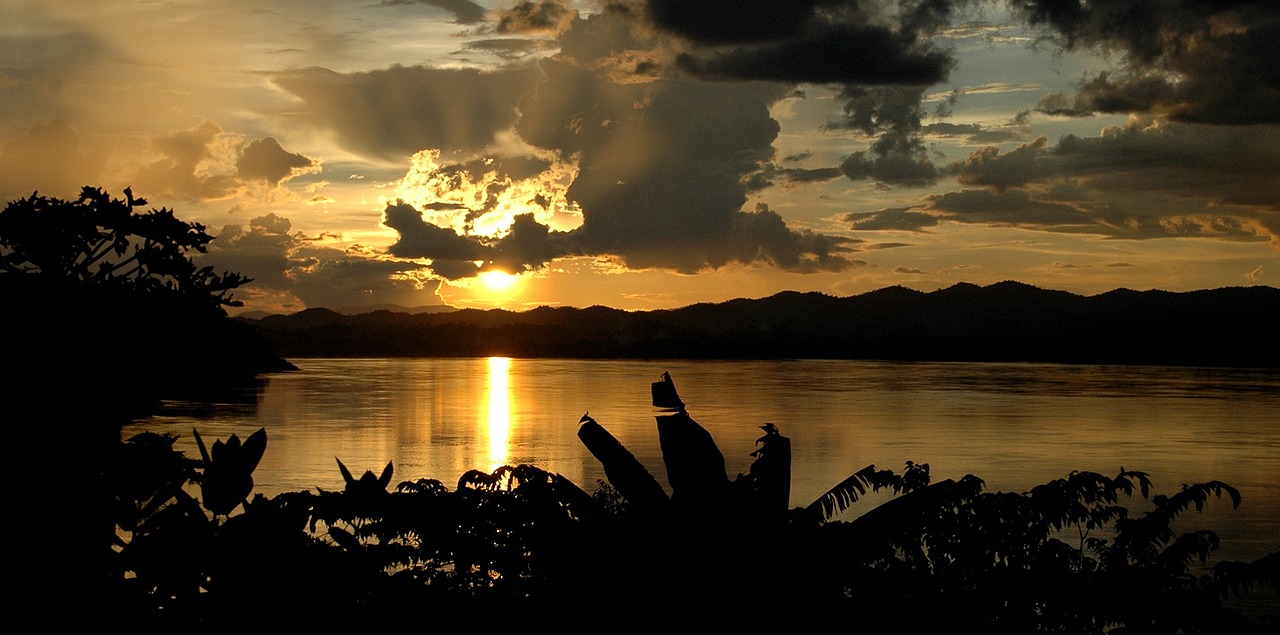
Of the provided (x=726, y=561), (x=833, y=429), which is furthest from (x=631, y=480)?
(x=833, y=429)

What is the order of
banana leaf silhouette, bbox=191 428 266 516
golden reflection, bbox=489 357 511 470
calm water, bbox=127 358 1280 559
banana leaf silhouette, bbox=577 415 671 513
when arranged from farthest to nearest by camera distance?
1. golden reflection, bbox=489 357 511 470
2. calm water, bbox=127 358 1280 559
3. banana leaf silhouette, bbox=577 415 671 513
4. banana leaf silhouette, bbox=191 428 266 516

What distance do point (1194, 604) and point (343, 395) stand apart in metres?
110

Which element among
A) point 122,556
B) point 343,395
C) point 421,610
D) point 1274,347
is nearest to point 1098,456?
point 421,610

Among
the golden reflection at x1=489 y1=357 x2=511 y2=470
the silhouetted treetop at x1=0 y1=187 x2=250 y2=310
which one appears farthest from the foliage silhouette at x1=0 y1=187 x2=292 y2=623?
the golden reflection at x1=489 y1=357 x2=511 y2=470

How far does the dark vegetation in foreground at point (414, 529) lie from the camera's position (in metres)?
3.93

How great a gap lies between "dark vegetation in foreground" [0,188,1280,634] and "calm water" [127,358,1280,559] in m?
23.9

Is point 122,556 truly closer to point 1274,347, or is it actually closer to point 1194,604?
point 1194,604

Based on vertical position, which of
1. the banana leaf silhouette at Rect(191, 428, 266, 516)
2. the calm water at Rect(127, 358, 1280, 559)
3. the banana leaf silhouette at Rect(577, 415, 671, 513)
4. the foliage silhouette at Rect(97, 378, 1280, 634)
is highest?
the banana leaf silhouette at Rect(191, 428, 266, 516)

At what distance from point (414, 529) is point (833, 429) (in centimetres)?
6679

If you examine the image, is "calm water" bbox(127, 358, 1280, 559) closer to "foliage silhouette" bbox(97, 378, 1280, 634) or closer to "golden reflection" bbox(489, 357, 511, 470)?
"golden reflection" bbox(489, 357, 511, 470)

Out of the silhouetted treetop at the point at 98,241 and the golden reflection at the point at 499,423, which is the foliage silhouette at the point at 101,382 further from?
the golden reflection at the point at 499,423

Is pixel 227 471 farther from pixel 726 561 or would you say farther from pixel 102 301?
pixel 726 561

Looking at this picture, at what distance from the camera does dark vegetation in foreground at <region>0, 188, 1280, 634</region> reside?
3932 mm

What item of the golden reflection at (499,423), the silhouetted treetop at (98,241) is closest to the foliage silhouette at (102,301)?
the silhouetted treetop at (98,241)
